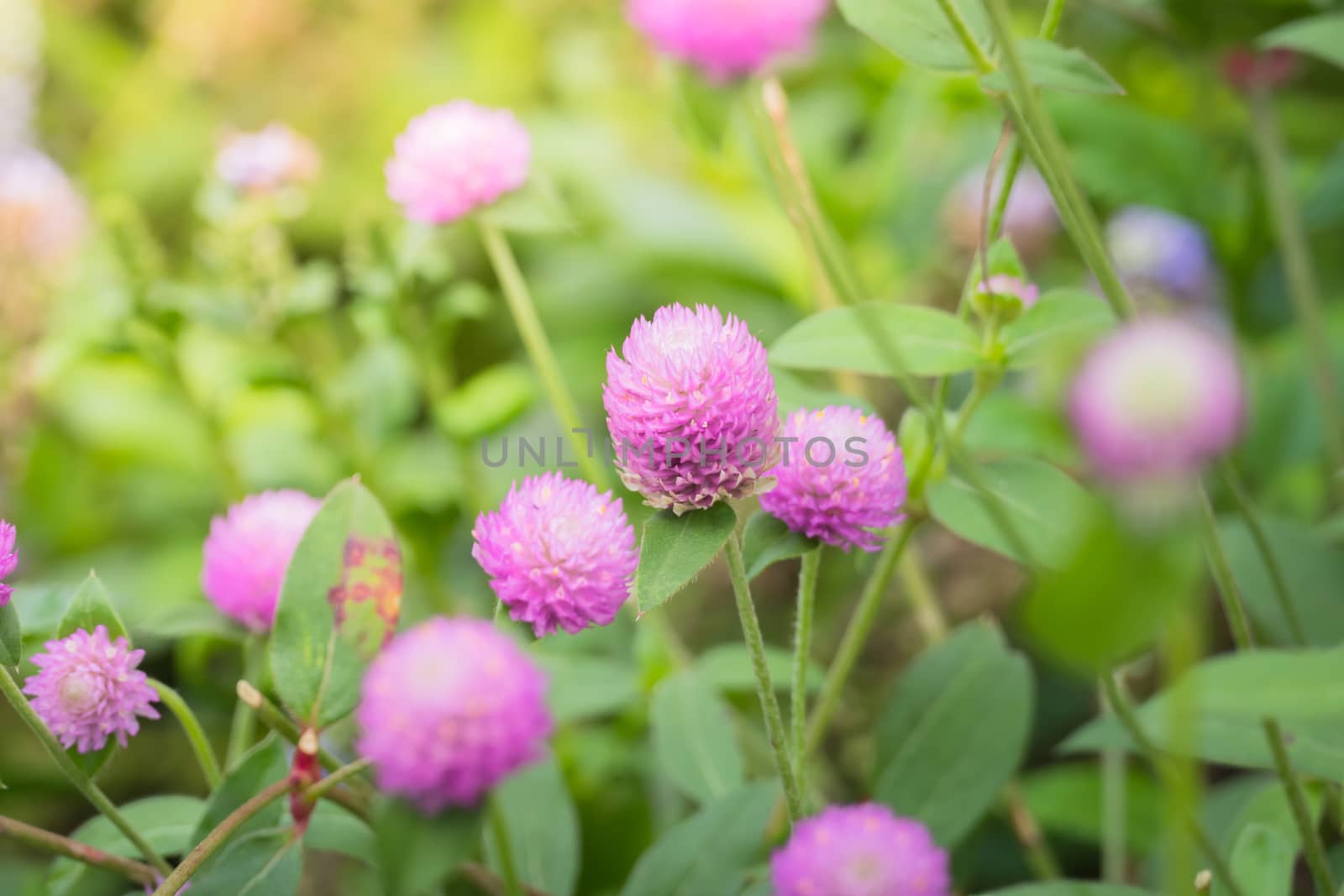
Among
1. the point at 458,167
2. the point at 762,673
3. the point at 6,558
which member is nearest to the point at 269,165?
the point at 458,167

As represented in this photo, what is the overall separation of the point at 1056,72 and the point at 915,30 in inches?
2.4

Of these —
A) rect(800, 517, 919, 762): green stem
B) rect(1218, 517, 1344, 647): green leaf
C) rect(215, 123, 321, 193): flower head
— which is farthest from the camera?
Result: rect(215, 123, 321, 193): flower head

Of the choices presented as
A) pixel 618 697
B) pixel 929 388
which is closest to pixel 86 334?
pixel 618 697

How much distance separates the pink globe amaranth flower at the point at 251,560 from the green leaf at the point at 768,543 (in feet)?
0.65

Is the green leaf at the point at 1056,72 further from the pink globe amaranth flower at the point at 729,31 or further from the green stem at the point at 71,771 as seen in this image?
the green stem at the point at 71,771

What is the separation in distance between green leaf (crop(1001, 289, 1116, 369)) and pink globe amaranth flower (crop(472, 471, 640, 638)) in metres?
0.17

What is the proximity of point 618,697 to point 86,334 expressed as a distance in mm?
508

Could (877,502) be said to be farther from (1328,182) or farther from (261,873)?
(1328,182)

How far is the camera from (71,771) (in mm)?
381

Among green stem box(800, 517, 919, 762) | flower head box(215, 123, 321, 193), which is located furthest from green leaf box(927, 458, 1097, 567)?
flower head box(215, 123, 321, 193)

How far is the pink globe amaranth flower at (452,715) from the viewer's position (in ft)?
0.97

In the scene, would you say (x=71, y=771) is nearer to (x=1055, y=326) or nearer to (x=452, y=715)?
(x=452, y=715)

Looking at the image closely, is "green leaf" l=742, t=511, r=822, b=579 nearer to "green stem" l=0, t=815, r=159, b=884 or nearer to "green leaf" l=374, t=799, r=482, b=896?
"green leaf" l=374, t=799, r=482, b=896

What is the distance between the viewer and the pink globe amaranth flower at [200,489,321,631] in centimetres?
49
